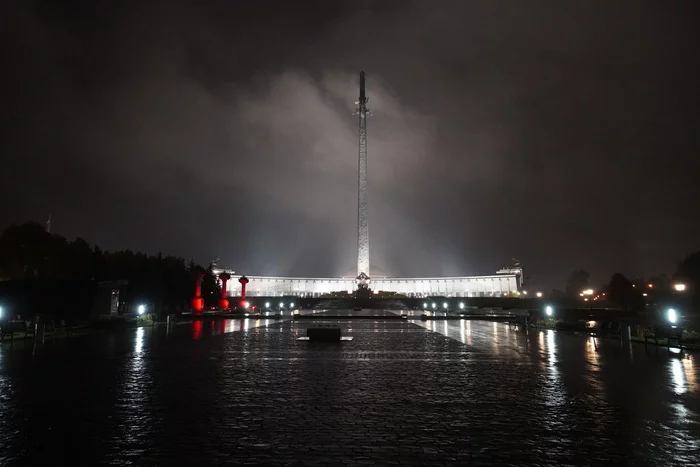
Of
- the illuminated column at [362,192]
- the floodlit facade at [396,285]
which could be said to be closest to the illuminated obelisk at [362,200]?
the illuminated column at [362,192]

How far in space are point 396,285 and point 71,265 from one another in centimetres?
12054

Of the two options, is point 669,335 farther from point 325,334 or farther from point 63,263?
point 63,263

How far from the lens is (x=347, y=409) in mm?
9992

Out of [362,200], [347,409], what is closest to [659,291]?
[362,200]

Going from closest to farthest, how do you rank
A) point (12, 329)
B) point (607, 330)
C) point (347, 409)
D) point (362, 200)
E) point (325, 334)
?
point (347, 409) → point (12, 329) → point (325, 334) → point (607, 330) → point (362, 200)

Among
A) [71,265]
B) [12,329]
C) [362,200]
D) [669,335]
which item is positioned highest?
[362,200]

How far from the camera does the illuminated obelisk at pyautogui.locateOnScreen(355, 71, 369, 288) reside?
13338cm

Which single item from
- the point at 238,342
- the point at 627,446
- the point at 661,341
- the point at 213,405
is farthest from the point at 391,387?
the point at 661,341

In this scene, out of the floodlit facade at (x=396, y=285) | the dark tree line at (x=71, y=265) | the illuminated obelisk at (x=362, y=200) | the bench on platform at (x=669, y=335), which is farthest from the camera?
the floodlit facade at (x=396, y=285)

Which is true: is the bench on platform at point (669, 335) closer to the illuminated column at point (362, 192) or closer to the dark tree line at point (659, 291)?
the dark tree line at point (659, 291)

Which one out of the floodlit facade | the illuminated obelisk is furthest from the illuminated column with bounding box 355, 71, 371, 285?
the floodlit facade

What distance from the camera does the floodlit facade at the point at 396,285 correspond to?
174850mm

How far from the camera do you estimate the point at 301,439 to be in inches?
314

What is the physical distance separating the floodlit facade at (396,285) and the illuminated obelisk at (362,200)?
41549mm
